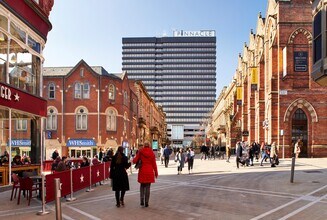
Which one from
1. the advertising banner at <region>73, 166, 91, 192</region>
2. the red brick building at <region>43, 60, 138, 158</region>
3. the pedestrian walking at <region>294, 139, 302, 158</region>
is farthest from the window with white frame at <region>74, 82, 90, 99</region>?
the advertising banner at <region>73, 166, 91, 192</region>

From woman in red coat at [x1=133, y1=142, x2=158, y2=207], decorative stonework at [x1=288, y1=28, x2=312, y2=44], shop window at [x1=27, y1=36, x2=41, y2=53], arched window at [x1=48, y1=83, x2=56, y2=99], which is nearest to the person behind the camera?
woman in red coat at [x1=133, y1=142, x2=158, y2=207]

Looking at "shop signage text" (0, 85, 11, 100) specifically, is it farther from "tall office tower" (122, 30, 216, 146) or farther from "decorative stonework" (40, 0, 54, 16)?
"tall office tower" (122, 30, 216, 146)

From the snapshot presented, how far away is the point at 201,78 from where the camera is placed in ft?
623

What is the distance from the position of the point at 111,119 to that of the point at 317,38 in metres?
34.6

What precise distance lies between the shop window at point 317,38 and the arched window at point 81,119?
34.8 metres

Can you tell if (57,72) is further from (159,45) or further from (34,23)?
(159,45)

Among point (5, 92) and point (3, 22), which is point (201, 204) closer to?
point (5, 92)

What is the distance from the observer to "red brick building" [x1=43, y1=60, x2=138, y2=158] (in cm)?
4725

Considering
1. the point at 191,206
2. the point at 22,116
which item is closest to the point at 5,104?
the point at 22,116

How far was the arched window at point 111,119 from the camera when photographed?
47.9 meters

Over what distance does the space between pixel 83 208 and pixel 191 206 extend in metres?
3.01

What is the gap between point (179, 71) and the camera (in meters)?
190

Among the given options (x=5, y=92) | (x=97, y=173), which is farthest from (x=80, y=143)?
(x=5, y=92)

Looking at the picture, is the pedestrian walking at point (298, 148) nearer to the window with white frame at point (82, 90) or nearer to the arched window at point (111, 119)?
the arched window at point (111, 119)
